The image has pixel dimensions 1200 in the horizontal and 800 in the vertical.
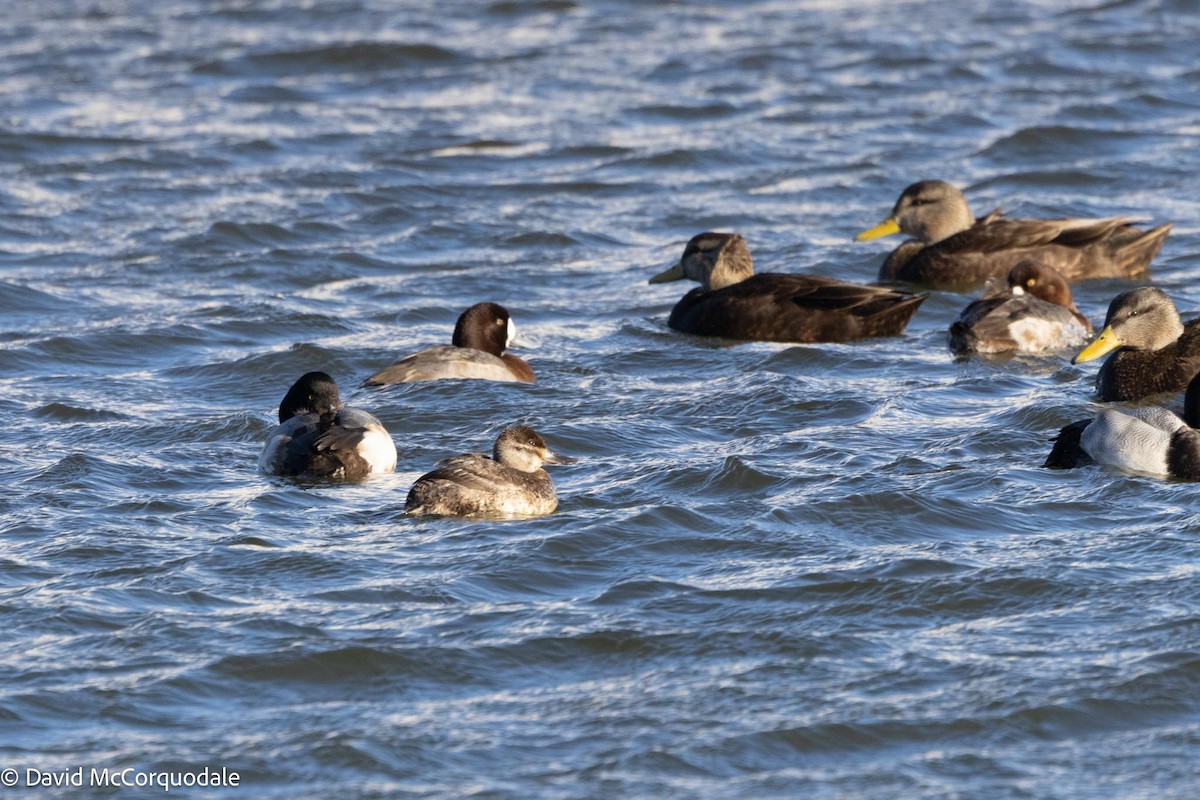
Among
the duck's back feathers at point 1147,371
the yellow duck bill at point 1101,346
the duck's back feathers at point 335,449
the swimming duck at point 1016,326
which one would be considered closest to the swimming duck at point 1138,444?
the duck's back feathers at point 1147,371

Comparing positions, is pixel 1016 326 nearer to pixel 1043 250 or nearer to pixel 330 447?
pixel 1043 250

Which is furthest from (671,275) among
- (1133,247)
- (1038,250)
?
(1133,247)

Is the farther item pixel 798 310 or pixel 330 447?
pixel 798 310

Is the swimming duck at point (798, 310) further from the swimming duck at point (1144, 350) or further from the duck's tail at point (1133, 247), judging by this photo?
the duck's tail at point (1133, 247)

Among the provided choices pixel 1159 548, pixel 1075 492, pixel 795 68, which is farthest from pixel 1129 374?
pixel 795 68

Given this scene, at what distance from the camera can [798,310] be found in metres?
12.2

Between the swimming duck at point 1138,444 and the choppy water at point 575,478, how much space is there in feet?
0.31

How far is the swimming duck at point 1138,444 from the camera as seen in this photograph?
8.64 m

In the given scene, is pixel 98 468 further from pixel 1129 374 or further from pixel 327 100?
pixel 327 100

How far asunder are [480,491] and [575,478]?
0.96 meters

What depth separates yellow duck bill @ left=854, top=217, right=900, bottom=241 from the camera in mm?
14734

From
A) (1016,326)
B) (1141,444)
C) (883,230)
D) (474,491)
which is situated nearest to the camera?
(474,491)

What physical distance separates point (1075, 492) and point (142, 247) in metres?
8.72

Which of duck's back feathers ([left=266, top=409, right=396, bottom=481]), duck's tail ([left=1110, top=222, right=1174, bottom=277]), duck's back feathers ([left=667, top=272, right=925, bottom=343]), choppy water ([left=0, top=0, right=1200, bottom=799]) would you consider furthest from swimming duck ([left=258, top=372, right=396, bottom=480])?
duck's tail ([left=1110, top=222, right=1174, bottom=277])
